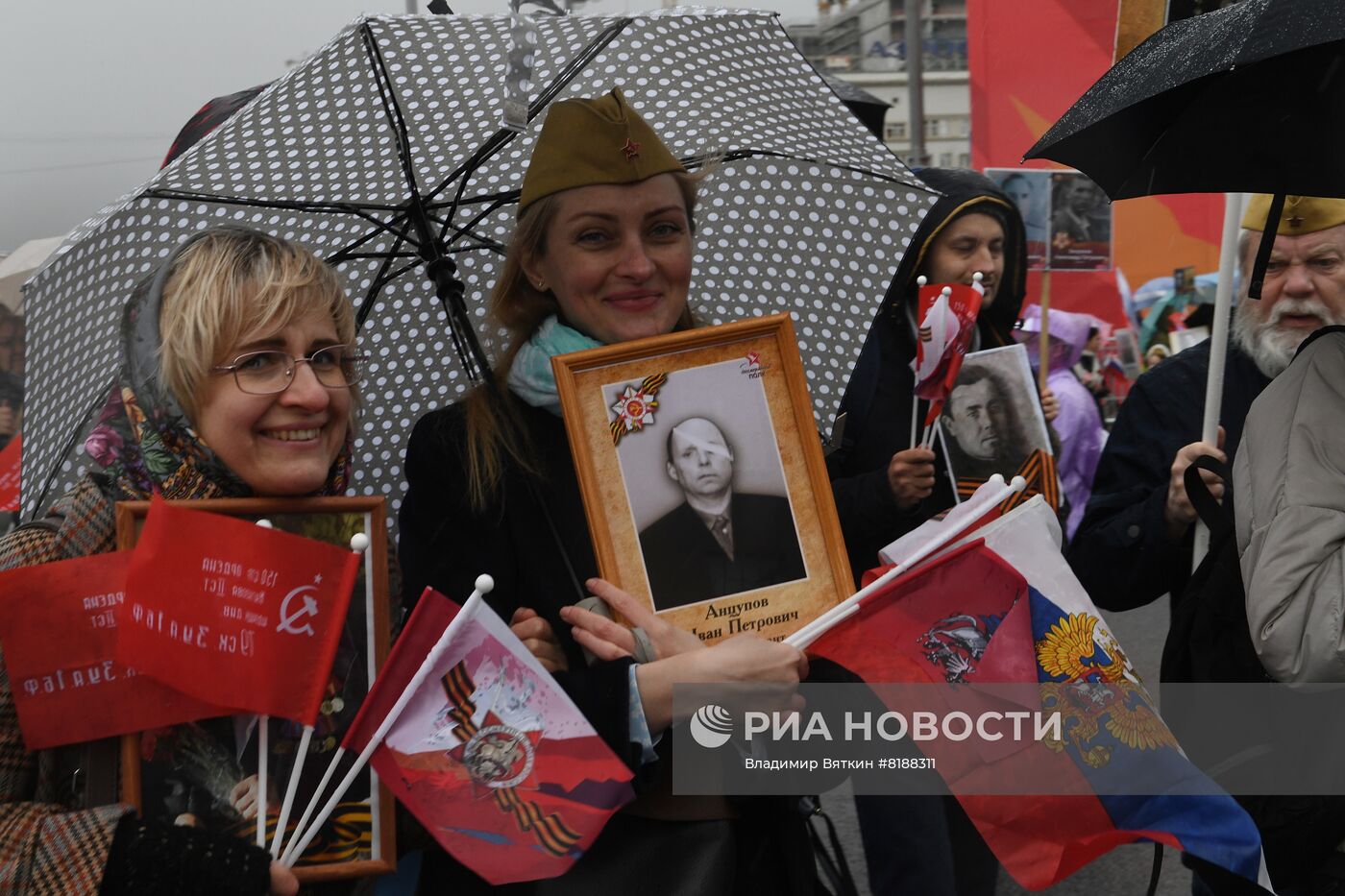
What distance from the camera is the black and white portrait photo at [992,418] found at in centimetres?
369

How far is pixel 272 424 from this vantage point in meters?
2.07

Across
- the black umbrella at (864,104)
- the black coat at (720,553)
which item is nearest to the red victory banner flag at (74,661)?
the black coat at (720,553)

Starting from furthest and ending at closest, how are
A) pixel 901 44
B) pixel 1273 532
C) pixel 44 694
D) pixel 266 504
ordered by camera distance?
1. pixel 901 44
2. pixel 1273 532
3. pixel 266 504
4. pixel 44 694

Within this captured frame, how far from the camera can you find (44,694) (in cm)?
185

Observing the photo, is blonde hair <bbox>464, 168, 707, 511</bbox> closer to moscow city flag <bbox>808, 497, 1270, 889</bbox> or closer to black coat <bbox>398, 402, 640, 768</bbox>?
black coat <bbox>398, 402, 640, 768</bbox>

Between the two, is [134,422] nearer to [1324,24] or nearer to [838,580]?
[838,580]

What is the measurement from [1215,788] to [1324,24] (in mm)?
1169

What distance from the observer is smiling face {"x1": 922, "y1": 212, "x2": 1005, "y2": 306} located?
13.9 feet

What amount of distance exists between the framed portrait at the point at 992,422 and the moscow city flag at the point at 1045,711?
1.57 meters

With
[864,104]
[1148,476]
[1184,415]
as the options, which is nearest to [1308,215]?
[1184,415]

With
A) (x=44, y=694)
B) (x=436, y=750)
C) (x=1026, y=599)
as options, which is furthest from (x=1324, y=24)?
(x=44, y=694)

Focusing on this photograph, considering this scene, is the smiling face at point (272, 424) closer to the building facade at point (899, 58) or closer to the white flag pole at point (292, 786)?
the white flag pole at point (292, 786)

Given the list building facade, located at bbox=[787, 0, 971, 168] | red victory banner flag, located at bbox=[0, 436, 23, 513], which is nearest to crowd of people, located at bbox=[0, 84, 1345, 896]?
red victory banner flag, located at bbox=[0, 436, 23, 513]

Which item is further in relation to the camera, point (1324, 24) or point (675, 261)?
point (675, 261)
